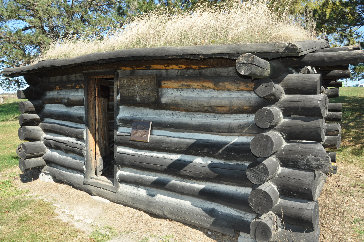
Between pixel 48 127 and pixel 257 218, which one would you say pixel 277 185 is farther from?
pixel 48 127

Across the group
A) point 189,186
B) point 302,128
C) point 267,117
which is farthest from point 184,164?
point 302,128

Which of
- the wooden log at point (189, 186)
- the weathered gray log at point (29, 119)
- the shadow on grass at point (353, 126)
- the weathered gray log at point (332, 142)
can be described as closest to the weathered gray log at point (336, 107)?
the weathered gray log at point (332, 142)

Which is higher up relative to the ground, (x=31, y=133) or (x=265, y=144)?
(x=265, y=144)

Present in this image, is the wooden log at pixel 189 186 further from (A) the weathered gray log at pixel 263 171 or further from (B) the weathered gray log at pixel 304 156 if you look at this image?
(B) the weathered gray log at pixel 304 156

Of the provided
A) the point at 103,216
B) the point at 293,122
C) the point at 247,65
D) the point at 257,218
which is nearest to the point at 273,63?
the point at 247,65

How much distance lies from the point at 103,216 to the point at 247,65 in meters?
3.97

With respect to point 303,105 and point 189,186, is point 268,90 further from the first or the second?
point 189,186

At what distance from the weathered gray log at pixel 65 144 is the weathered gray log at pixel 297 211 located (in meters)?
4.60

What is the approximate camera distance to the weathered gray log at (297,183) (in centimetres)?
358

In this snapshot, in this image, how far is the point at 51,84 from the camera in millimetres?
7320

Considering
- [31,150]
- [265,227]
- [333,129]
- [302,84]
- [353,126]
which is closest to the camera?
[265,227]

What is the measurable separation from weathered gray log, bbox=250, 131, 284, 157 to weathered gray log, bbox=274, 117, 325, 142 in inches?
9.3

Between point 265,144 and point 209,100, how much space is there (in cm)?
127

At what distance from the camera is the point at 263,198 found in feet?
11.6
